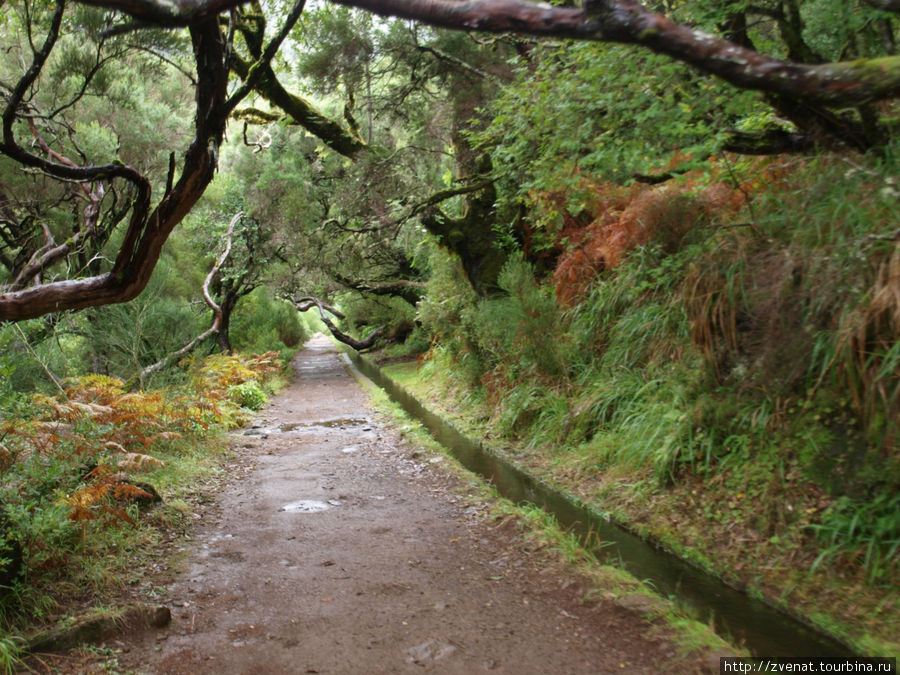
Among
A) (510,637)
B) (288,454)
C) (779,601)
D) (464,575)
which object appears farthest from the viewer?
(288,454)

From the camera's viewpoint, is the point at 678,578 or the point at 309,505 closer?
the point at 678,578

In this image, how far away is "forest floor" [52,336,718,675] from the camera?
148 inches

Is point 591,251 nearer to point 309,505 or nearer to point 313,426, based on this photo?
point 309,505

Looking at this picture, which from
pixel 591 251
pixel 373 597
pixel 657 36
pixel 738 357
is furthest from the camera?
pixel 591 251

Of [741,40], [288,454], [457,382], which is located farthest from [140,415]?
[741,40]

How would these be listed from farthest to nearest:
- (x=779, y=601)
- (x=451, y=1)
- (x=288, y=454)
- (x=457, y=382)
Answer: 1. (x=457, y=382)
2. (x=288, y=454)
3. (x=779, y=601)
4. (x=451, y=1)

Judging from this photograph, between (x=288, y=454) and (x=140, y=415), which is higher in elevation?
(x=140, y=415)

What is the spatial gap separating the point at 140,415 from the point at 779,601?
7043 millimetres

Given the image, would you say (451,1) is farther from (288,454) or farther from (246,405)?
(246,405)

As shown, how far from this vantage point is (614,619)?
4262 mm

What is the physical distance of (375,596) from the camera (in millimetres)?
4656

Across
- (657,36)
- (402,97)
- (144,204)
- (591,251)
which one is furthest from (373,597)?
(402,97)

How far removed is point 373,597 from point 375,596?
0.02 meters

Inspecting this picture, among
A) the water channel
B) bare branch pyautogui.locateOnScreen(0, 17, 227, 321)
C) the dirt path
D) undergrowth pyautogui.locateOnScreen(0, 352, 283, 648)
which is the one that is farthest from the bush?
bare branch pyautogui.locateOnScreen(0, 17, 227, 321)
